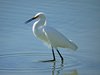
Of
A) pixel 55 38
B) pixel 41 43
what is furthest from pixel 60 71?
pixel 41 43

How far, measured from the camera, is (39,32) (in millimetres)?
8539

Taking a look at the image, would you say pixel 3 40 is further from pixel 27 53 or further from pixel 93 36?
pixel 93 36

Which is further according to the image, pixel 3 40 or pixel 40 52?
pixel 3 40

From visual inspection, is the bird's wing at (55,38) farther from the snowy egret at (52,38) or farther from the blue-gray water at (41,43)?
the blue-gray water at (41,43)

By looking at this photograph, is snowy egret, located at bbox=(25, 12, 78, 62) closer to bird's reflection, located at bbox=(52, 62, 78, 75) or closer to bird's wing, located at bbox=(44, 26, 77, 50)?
bird's wing, located at bbox=(44, 26, 77, 50)

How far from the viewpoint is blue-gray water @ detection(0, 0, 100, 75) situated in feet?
25.4

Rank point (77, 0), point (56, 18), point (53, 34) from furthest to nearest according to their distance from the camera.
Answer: point (77, 0)
point (56, 18)
point (53, 34)

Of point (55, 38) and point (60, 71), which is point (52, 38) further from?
point (60, 71)

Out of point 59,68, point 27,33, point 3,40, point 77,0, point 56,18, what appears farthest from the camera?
point 77,0

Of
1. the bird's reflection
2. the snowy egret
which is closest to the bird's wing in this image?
the snowy egret

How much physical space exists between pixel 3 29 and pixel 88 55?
2.46 m

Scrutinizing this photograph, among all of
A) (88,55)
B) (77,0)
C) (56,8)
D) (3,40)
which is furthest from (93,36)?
(77,0)

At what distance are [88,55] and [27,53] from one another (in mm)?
1185

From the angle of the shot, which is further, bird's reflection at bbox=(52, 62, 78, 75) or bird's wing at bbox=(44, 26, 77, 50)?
bird's wing at bbox=(44, 26, 77, 50)
